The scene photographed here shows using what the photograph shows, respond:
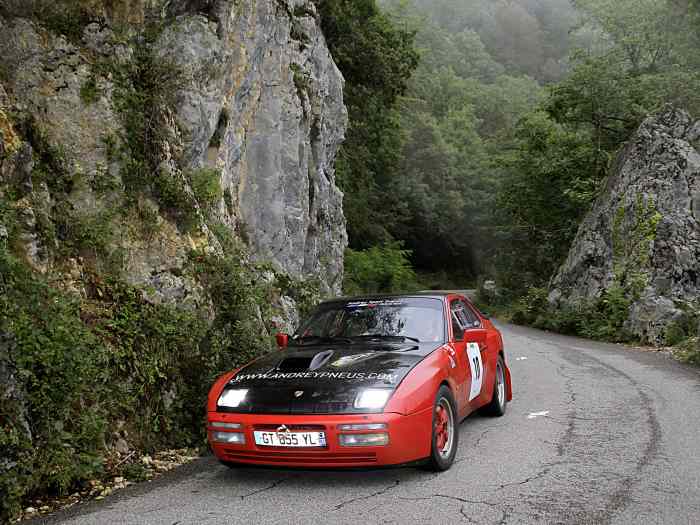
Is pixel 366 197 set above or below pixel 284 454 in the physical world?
above

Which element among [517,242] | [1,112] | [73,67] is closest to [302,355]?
[1,112]

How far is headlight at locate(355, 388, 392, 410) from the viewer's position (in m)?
5.08

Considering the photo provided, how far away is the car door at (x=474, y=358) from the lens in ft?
21.6

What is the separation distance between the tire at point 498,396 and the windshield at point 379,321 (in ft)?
5.00

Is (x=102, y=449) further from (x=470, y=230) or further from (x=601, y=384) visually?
(x=470, y=230)

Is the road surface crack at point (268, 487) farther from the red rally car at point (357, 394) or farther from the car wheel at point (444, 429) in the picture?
the car wheel at point (444, 429)

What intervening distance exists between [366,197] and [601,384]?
31.5 metres

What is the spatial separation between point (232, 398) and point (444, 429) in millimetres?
1786

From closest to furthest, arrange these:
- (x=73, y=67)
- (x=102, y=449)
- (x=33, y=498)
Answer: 1. (x=33, y=498)
2. (x=102, y=449)
3. (x=73, y=67)

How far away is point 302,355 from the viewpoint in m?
6.08

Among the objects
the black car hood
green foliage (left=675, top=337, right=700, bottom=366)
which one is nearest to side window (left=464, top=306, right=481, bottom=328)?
the black car hood

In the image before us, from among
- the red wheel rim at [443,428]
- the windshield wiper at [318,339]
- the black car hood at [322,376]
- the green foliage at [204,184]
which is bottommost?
the red wheel rim at [443,428]

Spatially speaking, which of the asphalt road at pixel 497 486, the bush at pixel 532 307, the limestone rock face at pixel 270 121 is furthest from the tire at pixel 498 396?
the bush at pixel 532 307

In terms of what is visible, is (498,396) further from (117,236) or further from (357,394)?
(117,236)
